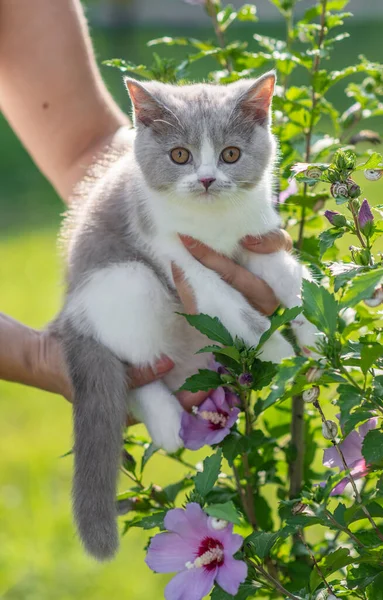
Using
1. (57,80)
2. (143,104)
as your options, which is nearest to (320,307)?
(143,104)

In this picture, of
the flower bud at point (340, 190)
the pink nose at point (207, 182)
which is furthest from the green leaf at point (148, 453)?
the flower bud at point (340, 190)

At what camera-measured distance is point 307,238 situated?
1584mm

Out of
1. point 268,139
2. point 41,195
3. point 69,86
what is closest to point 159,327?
point 268,139

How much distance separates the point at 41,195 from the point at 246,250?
4729 mm

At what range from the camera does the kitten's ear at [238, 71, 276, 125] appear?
4.85 ft

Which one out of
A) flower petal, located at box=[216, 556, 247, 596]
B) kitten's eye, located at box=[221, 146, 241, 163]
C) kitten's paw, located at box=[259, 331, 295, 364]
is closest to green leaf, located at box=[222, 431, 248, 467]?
flower petal, located at box=[216, 556, 247, 596]

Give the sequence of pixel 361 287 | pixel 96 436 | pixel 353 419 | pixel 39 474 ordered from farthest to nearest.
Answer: pixel 39 474 → pixel 96 436 → pixel 353 419 → pixel 361 287

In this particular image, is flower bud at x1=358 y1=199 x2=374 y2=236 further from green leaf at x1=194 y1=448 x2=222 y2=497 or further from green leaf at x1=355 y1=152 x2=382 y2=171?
green leaf at x1=194 y1=448 x2=222 y2=497

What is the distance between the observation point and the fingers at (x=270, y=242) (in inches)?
61.7

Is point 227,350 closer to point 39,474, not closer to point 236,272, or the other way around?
point 236,272

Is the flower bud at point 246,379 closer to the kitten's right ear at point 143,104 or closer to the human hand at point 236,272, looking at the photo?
the human hand at point 236,272

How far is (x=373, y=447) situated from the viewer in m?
0.92

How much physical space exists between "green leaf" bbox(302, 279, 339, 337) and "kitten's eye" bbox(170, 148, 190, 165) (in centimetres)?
75

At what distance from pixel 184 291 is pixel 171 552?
0.67 metres
